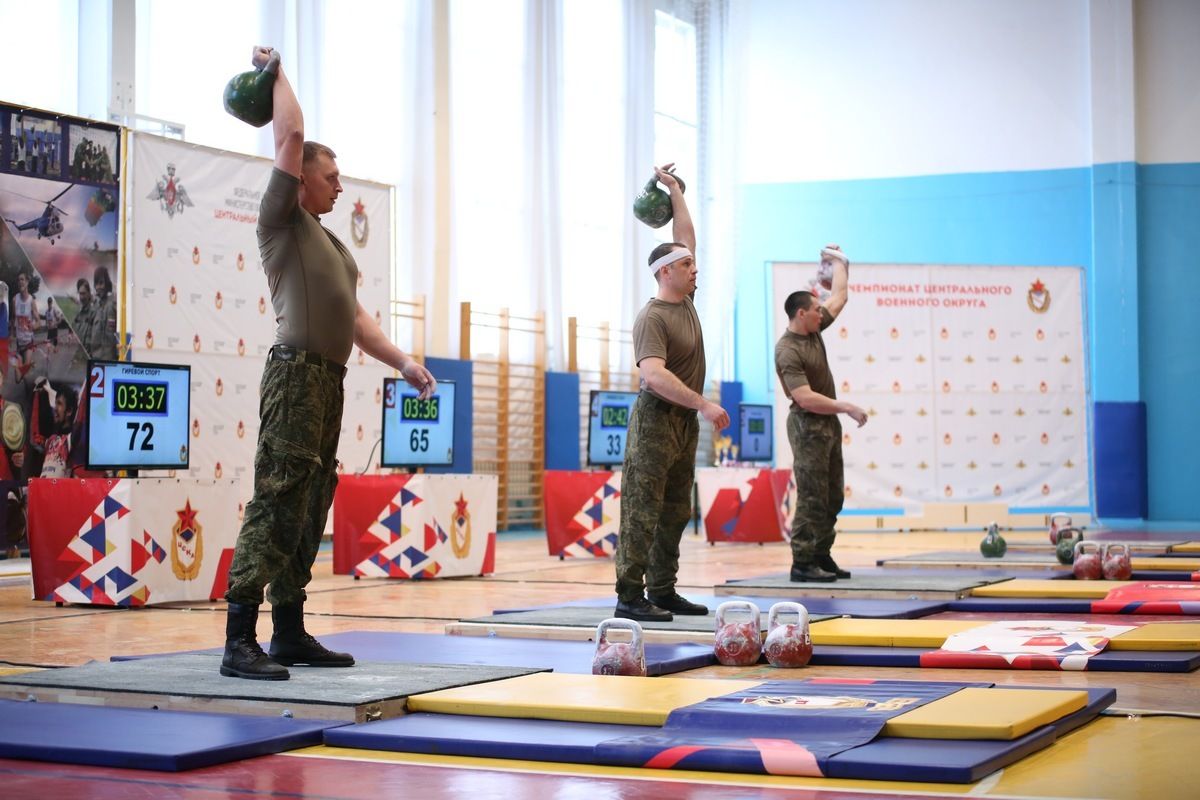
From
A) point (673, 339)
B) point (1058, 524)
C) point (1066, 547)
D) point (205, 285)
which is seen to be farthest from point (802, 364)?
point (205, 285)

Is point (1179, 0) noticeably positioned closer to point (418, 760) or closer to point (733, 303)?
point (733, 303)

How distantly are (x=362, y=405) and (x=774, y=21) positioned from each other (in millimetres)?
10080

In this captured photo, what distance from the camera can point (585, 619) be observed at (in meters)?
5.60

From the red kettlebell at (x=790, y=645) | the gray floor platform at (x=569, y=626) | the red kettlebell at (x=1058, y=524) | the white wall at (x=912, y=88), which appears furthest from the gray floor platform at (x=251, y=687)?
the white wall at (x=912, y=88)

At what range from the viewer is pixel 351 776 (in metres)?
2.89

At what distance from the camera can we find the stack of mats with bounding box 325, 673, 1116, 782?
289cm

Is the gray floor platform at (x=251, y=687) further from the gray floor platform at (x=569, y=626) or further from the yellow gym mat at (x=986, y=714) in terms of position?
the yellow gym mat at (x=986, y=714)

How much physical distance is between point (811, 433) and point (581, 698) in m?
3.71

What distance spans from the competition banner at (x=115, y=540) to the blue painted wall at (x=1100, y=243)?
439 inches

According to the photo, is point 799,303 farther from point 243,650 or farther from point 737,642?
point 243,650

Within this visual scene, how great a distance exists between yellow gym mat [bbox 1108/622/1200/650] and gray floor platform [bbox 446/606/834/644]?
1.20 metres

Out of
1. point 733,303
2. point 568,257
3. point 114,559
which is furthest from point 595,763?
point 733,303

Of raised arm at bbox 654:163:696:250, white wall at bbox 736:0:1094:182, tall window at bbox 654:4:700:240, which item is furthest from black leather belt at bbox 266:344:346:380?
white wall at bbox 736:0:1094:182

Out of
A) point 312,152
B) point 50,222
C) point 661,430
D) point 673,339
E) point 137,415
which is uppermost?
point 50,222
